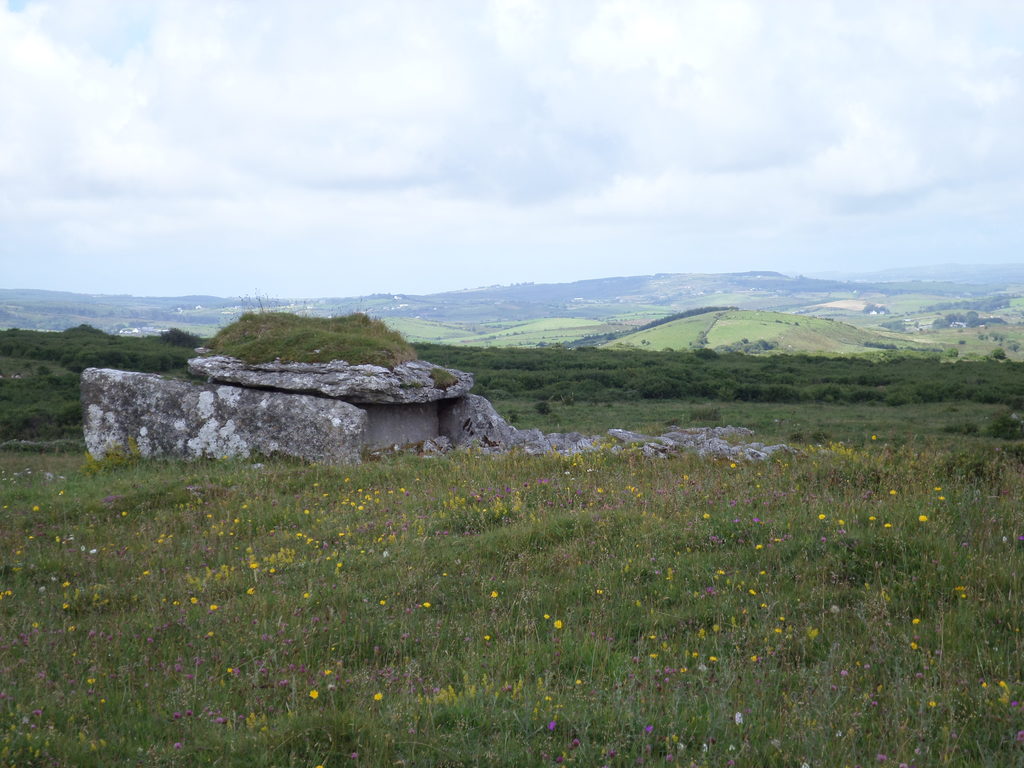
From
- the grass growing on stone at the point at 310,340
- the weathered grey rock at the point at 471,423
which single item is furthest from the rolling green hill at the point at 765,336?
the grass growing on stone at the point at 310,340

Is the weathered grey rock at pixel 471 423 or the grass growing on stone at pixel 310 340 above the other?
the grass growing on stone at pixel 310 340

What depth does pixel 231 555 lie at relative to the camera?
842 cm

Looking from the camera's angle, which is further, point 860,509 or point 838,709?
point 860,509

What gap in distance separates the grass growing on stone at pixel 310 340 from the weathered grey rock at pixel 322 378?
1.05ft

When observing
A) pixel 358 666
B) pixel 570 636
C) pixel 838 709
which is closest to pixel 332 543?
pixel 358 666

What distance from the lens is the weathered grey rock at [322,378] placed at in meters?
16.9

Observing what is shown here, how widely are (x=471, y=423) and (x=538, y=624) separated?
13737 mm

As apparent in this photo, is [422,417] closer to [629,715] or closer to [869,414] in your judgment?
[629,715]

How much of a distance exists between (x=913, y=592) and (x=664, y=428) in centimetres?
1836

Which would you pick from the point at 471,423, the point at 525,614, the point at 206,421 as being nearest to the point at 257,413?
the point at 206,421

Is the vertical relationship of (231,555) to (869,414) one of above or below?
above

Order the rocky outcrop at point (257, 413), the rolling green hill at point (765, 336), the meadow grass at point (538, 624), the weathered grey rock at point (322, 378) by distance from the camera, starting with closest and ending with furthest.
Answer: the meadow grass at point (538, 624), the rocky outcrop at point (257, 413), the weathered grey rock at point (322, 378), the rolling green hill at point (765, 336)

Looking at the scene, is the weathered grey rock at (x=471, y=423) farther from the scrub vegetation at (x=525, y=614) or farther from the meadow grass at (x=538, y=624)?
the meadow grass at (x=538, y=624)

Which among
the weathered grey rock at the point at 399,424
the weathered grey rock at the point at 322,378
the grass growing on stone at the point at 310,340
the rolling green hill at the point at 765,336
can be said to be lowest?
the rolling green hill at the point at 765,336
